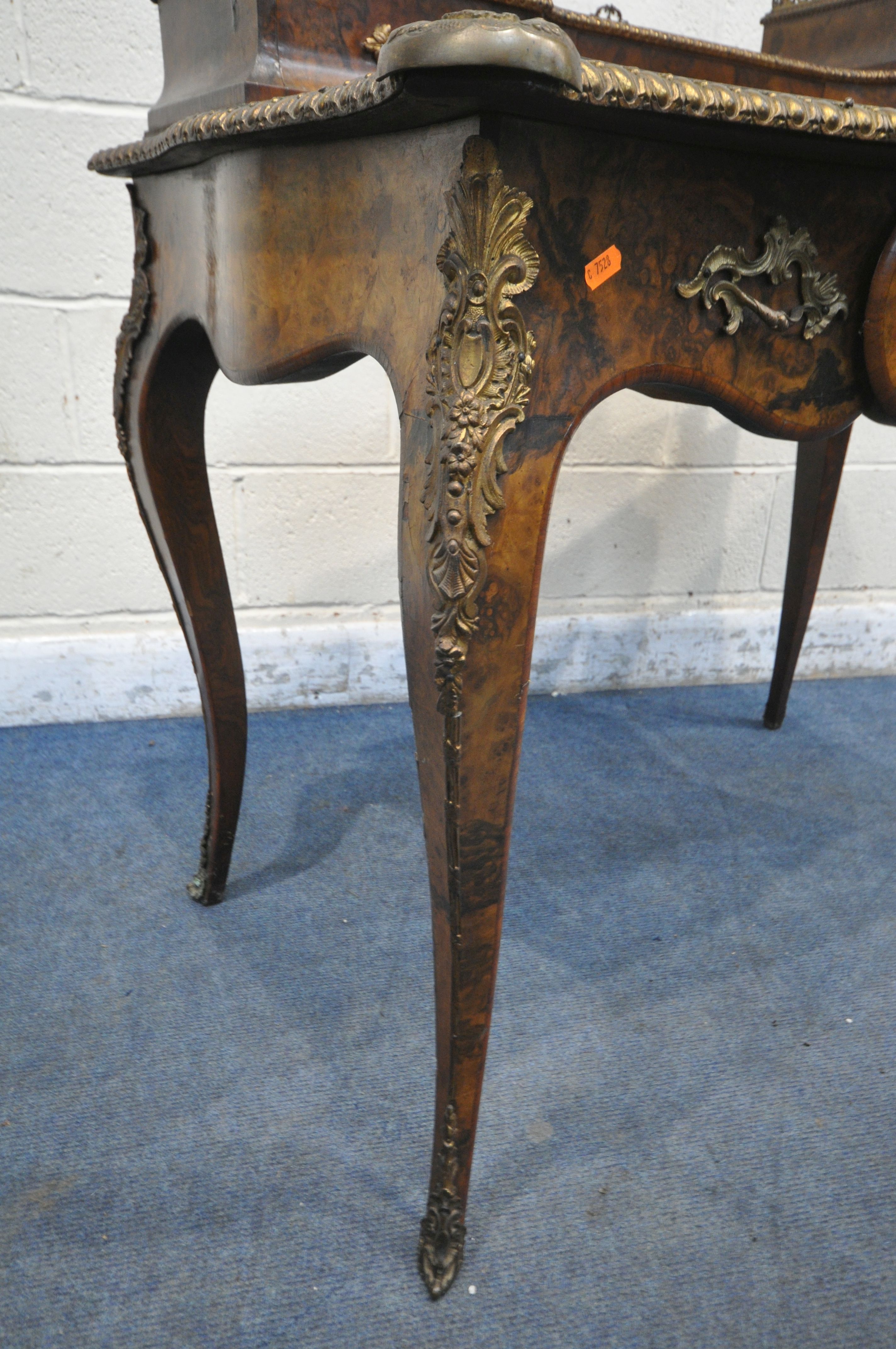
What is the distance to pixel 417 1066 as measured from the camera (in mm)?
842

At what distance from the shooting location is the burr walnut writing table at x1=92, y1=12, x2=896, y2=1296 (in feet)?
1.55

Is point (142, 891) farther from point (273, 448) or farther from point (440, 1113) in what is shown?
point (273, 448)

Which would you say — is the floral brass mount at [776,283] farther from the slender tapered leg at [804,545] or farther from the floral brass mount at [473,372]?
the slender tapered leg at [804,545]

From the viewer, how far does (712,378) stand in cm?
59

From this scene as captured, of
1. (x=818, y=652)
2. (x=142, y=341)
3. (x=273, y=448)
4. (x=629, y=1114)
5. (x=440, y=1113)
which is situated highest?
(x=142, y=341)

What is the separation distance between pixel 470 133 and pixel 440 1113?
24.0 inches

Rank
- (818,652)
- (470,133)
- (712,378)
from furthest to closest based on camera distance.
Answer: (818,652), (712,378), (470,133)

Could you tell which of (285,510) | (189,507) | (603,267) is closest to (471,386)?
(603,267)

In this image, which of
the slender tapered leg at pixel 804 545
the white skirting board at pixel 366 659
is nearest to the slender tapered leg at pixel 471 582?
the white skirting board at pixel 366 659

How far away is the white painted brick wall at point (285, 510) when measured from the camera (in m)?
1.27

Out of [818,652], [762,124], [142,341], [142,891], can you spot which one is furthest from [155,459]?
[818,652]

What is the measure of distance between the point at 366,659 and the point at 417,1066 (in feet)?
2.73

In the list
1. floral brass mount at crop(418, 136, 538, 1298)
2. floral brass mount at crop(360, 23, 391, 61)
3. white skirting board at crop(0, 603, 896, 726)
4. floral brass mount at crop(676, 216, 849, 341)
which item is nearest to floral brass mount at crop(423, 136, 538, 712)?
floral brass mount at crop(418, 136, 538, 1298)

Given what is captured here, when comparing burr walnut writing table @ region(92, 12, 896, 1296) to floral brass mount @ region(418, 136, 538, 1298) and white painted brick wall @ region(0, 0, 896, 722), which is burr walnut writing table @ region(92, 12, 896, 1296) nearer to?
floral brass mount @ region(418, 136, 538, 1298)
